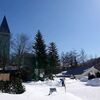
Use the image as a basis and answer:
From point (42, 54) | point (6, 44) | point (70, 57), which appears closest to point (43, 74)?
point (42, 54)

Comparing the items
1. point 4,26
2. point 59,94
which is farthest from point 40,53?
point 4,26

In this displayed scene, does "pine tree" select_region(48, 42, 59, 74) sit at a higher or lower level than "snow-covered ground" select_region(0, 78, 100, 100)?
higher

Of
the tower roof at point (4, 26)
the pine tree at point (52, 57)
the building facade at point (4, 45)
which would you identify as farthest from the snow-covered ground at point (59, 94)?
the tower roof at point (4, 26)

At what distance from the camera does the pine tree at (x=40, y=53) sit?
53.6m

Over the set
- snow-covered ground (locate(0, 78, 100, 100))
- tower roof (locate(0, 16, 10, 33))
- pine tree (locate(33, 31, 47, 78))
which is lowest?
snow-covered ground (locate(0, 78, 100, 100))

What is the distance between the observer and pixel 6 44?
71000mm

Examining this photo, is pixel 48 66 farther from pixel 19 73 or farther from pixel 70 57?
pixel 70 57

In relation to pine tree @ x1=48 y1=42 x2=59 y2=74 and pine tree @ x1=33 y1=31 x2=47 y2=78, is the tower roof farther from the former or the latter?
pine tree @ x1=33 y1=31 x2=47 y2=78

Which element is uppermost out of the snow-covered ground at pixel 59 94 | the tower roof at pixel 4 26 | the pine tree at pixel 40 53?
the tower roof at pixel 4 26

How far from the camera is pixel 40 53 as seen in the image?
175 ft

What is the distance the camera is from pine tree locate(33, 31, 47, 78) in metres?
53.6

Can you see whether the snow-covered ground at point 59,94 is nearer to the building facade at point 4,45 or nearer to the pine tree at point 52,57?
the pine tree at point 52,57

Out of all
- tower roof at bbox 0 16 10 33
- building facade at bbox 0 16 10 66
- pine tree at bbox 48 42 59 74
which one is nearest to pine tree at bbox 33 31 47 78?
pine tree at bbox 48 42 59 74

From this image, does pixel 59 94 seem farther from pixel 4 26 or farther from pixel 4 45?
pixel 4 26
